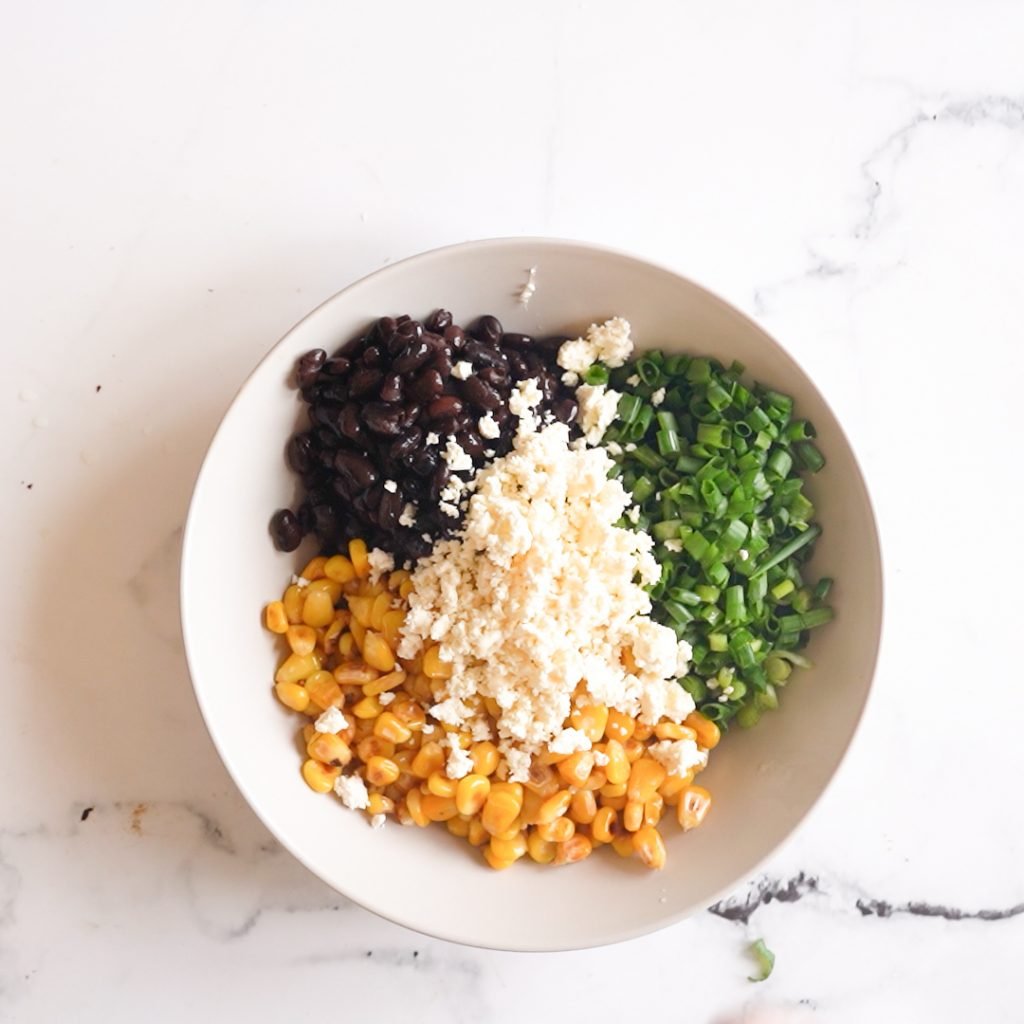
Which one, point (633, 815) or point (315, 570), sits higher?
point (315, 570)

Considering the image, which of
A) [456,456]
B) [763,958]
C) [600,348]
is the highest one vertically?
[600,348]

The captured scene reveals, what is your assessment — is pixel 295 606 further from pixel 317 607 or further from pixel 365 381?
pixel 365 381

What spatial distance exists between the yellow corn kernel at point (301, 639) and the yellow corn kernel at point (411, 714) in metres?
0.16

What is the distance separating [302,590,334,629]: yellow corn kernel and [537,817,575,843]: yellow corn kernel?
1.92 ft

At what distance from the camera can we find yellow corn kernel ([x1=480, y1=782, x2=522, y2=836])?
6.31ft

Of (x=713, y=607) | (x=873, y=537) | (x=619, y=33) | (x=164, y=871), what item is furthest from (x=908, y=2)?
(x=164, y=871)

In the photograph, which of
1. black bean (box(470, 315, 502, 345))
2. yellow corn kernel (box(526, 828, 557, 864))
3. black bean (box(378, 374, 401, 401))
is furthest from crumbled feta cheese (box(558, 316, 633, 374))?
yellow corn kernel (box(526, 828, 557, 864))

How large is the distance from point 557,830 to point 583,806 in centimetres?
7

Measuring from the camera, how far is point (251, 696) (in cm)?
196

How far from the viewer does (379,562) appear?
6.50ft

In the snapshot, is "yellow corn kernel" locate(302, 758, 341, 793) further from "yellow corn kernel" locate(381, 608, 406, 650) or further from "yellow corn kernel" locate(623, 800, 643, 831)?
"yellow corn kernel" locate(623, 800, 643, 831)

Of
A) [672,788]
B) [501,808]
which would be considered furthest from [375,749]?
[672,788]

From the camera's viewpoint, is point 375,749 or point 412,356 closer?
point 412,356

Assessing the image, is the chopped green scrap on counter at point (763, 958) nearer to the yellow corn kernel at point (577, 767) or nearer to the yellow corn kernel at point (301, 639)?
the yellow corn kernel at point (577, 767)
